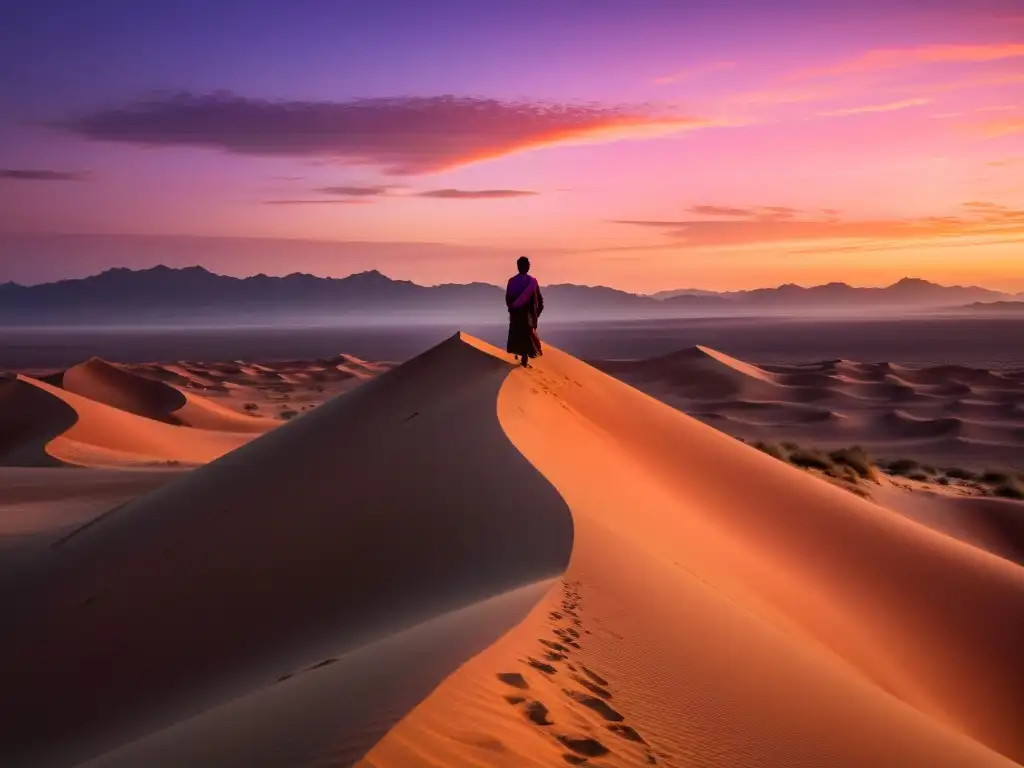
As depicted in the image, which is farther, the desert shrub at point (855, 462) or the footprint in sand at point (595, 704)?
the desert shrub at point (855, 462)

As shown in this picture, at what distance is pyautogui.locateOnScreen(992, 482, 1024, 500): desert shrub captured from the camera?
18.5 metres

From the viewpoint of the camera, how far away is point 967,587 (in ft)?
30.6

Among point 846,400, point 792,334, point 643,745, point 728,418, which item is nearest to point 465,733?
point 643,745

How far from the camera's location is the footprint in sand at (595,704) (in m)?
3.60

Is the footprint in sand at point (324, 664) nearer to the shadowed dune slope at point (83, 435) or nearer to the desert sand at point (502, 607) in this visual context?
the desert sand at point (502, 607)

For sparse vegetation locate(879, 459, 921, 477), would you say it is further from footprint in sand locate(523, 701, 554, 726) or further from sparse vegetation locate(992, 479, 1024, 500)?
footprint in sand locate(523, 701, 554, 726)

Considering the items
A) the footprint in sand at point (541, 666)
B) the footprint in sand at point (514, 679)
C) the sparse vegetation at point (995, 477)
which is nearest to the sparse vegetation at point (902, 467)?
the sparse vegetation at point (995, 477)

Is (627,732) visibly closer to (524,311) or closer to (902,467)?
(524,311)

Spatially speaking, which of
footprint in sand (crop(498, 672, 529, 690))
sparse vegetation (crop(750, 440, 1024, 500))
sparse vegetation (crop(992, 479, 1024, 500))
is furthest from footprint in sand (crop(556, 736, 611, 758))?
sparse vegetation (crop(992, 479, 1024, 500))

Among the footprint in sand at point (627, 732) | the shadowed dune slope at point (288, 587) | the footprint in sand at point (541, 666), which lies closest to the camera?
the footprint in sand at point (627, 732)

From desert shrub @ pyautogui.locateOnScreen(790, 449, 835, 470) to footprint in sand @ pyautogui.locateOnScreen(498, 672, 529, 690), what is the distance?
1553cm

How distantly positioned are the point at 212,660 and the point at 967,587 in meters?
7.43

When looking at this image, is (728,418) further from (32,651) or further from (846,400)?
(32,651)

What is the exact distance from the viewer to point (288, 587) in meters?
6.66
